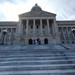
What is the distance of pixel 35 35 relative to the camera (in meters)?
39.6

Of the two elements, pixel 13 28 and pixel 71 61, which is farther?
pixel 13 28

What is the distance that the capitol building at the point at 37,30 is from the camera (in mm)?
39406

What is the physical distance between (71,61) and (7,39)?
43.3 metres

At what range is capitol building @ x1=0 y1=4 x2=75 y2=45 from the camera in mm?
39406

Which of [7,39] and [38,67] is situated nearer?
[38,67]

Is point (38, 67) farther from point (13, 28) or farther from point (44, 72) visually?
point (13, 28)

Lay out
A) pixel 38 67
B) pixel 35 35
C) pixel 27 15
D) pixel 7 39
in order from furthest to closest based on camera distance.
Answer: pixel 7 39 → pixel 27 15 → pixel 35 35 → pixel 38 67

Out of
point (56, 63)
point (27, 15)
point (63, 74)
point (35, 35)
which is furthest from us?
point (27, 15)

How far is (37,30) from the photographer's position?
4647cm

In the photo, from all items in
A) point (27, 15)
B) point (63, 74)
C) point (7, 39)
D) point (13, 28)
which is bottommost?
point (63, 74)

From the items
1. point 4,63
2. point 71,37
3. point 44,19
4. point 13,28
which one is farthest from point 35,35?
point 4,63

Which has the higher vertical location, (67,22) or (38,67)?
(67,22)

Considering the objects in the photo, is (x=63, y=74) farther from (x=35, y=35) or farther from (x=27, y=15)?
(x=27, y=15)

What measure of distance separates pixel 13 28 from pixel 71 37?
26.3m
